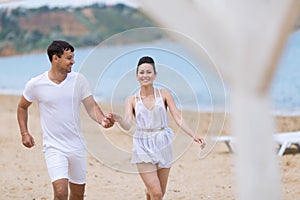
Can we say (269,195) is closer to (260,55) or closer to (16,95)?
(260,55)

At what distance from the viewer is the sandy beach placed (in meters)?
7.96

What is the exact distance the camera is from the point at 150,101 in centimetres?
698

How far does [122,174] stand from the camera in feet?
40.2

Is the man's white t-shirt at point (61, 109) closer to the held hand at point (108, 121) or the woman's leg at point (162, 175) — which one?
the held hand at point (108, 121)

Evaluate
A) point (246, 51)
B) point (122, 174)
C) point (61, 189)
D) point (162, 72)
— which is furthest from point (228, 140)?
point (246, 51)

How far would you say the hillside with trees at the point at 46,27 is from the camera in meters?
29.3

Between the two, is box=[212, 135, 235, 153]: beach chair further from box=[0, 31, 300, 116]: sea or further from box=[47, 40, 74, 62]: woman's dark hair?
box=[47, 40, 74, 62]: woman's dark hair

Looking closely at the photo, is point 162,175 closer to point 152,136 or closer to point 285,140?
point 152,136

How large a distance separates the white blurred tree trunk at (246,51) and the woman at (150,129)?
264 centimetres

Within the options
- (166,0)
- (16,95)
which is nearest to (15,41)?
(16,95)

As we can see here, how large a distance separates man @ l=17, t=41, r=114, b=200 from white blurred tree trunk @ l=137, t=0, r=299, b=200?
2625 mm

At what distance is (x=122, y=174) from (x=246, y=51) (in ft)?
27.4

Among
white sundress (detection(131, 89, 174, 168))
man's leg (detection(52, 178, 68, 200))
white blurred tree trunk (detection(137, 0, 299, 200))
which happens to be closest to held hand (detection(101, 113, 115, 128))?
white sundress (detection(131, 89, 174, 168))

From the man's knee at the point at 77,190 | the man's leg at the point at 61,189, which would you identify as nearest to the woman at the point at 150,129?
the man's knee at the point at 77,190
